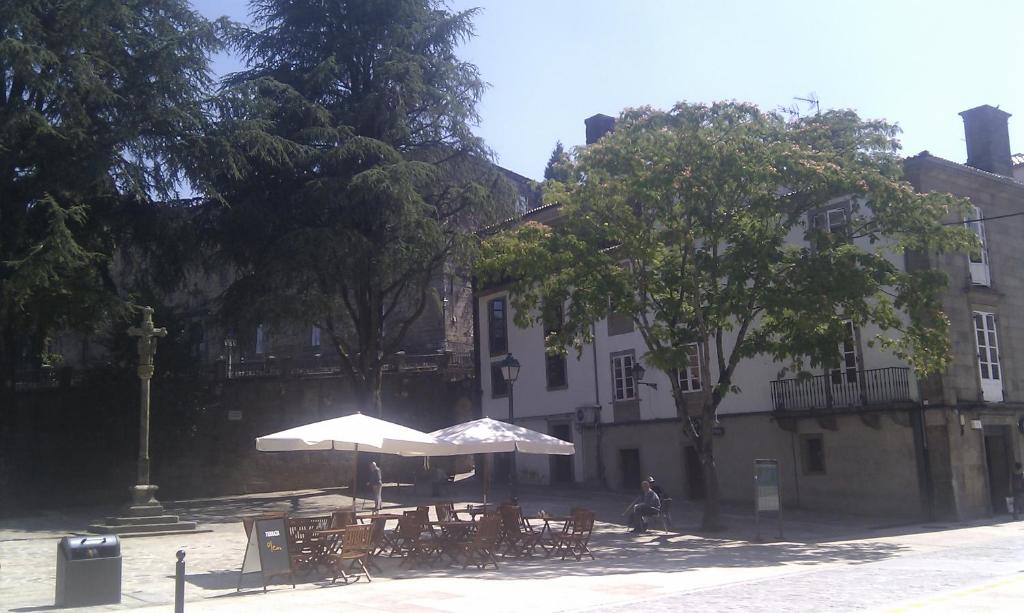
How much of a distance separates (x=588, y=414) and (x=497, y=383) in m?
5.48

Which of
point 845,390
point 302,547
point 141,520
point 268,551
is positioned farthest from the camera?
point 845,390

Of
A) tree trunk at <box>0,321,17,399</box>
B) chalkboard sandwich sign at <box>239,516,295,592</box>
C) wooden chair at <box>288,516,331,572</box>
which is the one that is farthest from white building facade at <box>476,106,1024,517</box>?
tree trunk at <box>0,321,17,399</box>

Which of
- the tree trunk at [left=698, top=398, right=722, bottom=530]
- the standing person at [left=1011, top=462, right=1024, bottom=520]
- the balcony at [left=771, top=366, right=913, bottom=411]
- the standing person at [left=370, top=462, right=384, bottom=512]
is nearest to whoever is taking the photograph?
the tree trunk at [left=698, top=398, right=722, bottom=530]

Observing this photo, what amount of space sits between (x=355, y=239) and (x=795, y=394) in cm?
1355

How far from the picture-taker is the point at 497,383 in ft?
125

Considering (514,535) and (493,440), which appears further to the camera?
(493,440)

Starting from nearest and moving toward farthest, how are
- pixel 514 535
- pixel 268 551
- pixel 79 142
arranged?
pixel 268 551 → pixel 514 535 → pixel 79 142

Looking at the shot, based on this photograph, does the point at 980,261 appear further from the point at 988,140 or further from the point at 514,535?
the point at 514,535

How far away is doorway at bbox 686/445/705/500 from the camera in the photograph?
3045 cm

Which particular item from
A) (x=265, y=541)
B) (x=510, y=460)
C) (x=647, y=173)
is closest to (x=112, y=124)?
(x=647, y=173)

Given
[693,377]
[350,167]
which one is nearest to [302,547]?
[350,167]

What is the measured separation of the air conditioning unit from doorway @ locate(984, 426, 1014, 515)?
12473mm

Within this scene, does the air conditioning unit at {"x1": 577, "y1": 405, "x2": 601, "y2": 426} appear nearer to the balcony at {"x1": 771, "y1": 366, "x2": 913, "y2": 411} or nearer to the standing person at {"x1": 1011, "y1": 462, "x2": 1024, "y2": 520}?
the balcony at {"x1": 771, "y1": 366, "x2": 913, "y2": 411}

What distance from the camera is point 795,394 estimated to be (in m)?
27.4
